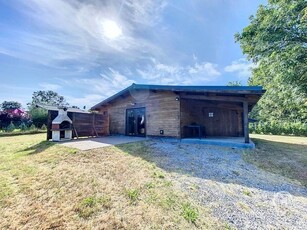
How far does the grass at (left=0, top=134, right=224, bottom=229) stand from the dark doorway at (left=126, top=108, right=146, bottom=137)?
6.33m

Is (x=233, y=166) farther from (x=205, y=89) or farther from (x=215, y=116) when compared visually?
(x=215, y=116)

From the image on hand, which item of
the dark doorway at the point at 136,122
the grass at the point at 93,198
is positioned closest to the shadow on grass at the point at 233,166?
the grass at the point at 93,198

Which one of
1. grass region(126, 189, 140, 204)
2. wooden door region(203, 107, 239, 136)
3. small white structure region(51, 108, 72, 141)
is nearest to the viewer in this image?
grass region(126, 189, 140, 204)

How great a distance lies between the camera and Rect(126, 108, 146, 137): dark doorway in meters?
11.3

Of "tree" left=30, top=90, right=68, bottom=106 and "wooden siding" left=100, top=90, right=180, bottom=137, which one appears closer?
"wooden siding" left=100, top=90, right=180, bottom=137

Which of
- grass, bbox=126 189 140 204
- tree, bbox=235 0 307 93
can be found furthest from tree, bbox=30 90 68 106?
grass, bbox=126 189 140 204

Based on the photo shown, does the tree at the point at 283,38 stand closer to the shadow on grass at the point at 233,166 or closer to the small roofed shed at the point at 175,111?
the small roofed shed at the point at 175,111

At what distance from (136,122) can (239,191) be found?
8630mm

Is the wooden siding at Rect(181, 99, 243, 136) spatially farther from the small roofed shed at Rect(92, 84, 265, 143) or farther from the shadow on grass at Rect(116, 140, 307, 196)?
the shadow on grass at Rect(116, 140, 307, 196)

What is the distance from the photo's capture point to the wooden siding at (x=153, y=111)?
31.0 ft

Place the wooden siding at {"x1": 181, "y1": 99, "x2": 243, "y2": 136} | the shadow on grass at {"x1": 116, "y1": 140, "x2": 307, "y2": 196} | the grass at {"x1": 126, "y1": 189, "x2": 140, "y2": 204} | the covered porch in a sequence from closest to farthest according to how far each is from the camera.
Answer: the grass at {"x1": 126, "y1": 189, "x2": 140, "y2": 204}, the shadow on grass at {"x1": 116, "y1": 140, "x2": 307, "y2": 196}, the covered porch, the wooden siding at {"x1": 181, "y1": 99, "x2": 243, "y2": 136}

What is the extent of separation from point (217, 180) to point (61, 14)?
332 inches

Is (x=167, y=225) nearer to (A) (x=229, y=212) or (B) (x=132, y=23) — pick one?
(A) (x=229, y=212)

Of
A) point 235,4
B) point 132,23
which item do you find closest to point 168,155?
point 132,23
